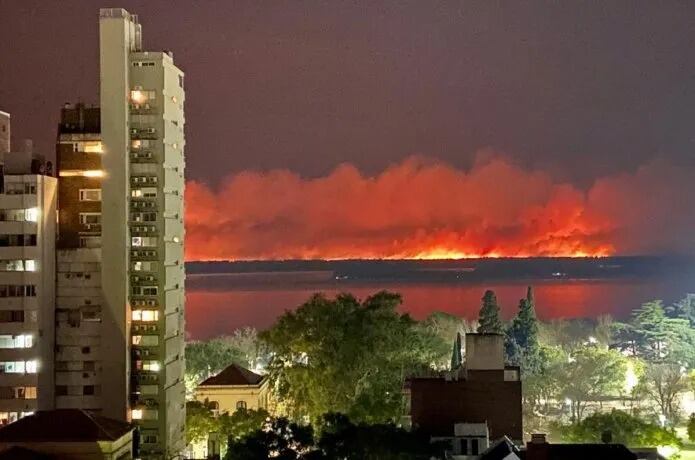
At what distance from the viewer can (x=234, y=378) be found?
61625mm

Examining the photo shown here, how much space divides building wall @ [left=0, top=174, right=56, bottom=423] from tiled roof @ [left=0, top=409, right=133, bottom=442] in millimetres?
12238

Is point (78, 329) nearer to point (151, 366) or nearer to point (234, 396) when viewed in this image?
point (151, 366)

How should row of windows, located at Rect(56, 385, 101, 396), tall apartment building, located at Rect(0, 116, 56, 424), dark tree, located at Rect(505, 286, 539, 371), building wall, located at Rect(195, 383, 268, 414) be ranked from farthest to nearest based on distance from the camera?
dark tree, located at Rect(505, 286, 539, 371), building wall, located at Rect(195, 383, 268, 414), row of windows, located at Rect(56, 385, 101, 396), tall apartment building, located at Rect(0, 116, 56, 424)

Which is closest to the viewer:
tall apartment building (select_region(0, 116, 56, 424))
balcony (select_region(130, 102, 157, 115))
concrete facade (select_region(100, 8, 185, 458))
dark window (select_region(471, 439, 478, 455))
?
dark window (select_region(471, 439, 478, 455))

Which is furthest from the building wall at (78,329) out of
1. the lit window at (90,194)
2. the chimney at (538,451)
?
the chimney at (538,451)

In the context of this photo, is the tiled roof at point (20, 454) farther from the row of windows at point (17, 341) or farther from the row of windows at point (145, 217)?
the row of windows at point (145, 217)

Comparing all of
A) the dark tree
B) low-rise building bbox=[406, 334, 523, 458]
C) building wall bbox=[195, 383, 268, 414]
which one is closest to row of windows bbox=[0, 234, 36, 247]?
building wall bbox=[195, 383, 268, 414]

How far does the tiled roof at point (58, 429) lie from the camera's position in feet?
109

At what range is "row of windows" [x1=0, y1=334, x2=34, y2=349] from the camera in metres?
46.1

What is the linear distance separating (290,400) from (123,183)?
Result: 14.6 meters

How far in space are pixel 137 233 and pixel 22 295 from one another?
6094 mm

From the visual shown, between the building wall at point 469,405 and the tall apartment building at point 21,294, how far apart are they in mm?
18125

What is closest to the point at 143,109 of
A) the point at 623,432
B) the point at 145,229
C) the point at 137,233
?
the point at 145,229

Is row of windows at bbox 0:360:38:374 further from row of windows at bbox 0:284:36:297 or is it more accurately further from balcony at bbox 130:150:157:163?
balcony at bbox 130:150:157:163
